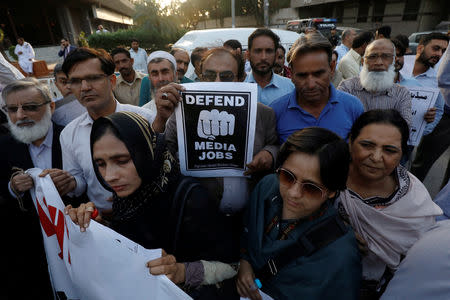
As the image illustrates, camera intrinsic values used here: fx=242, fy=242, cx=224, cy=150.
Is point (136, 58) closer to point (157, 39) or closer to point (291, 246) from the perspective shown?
point (291, 246)

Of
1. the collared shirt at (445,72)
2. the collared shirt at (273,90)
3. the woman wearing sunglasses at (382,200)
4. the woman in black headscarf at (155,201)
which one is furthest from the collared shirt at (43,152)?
the collared shirt at (445,72)

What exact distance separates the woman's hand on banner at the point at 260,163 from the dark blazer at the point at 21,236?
1705mm

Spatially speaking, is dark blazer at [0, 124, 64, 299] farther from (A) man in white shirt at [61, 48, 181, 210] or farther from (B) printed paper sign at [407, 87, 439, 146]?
(B) printed paper sign at [407, 87, 439, 146]

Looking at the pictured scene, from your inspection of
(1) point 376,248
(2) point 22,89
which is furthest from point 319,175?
(2) point 22,89

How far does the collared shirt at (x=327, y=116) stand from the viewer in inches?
81.1

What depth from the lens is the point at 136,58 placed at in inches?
401

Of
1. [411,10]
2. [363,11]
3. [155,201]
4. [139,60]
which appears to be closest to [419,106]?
[155,201]

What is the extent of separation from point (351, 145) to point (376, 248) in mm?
678

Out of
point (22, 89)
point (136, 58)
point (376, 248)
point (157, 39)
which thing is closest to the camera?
point (376, 248)

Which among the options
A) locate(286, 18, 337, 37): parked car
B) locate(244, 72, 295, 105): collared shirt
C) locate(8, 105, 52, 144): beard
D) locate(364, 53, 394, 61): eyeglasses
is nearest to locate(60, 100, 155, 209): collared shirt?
locate(8, 105, 52, 144): beard

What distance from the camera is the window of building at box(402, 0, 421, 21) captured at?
22.3 meters

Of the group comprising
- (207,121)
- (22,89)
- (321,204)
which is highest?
(22,89)

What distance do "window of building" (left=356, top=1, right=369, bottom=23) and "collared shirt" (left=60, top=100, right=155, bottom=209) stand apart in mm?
32605

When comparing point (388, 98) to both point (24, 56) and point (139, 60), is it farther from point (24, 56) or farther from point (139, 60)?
point (24, 56)
